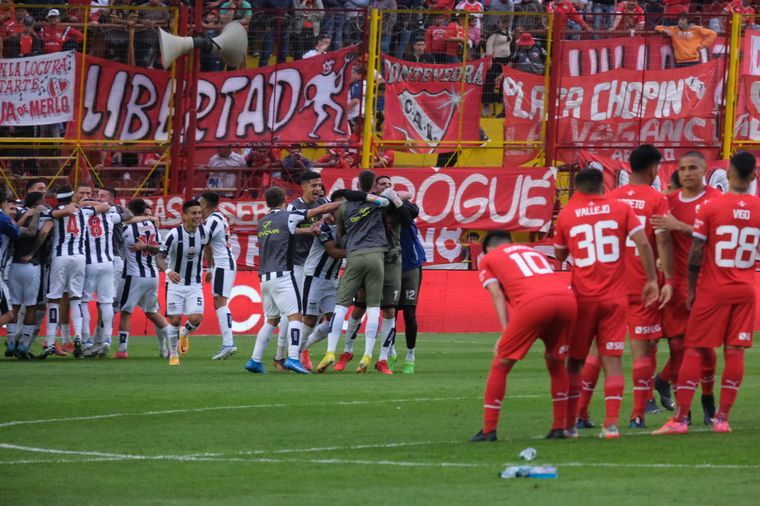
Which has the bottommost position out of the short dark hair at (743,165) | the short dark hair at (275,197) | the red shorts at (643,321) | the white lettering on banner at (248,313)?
the white lettering on banner at (248,313)

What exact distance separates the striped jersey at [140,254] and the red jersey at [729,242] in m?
10.9

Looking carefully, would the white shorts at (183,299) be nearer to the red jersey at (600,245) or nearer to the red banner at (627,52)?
the red jersey at (600,245)

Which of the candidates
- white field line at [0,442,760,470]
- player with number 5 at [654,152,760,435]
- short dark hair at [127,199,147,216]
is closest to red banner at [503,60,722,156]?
short dark hair at [127,199,147,216]

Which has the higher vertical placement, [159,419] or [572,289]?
[572,289]

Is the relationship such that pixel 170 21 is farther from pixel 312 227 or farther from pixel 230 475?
pixel 230 475

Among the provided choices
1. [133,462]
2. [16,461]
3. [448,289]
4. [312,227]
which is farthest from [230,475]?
[448,289]

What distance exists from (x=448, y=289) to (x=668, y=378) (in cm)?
1336

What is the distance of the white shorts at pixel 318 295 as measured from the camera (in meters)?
17.6

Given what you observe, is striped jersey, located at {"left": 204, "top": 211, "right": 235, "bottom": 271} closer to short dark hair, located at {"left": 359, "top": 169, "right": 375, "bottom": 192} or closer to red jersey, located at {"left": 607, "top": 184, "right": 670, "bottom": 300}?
short dark hair, located at {"left": 359, "top": 169, "right": 375, "bottom": 192}

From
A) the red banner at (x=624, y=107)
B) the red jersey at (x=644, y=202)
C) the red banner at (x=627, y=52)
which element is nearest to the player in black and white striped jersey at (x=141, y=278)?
the red jersey at (x=644, y=202)

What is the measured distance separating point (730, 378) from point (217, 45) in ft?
60.6

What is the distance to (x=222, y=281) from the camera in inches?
764

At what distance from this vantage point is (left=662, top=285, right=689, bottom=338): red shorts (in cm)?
1190

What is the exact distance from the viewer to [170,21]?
1146 inches
